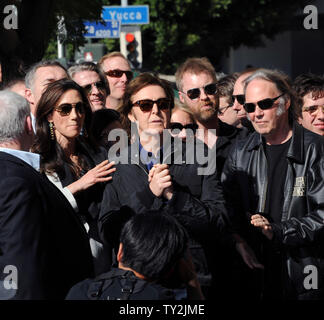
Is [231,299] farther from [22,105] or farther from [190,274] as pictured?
[22,105]

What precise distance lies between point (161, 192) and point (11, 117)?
0.90m

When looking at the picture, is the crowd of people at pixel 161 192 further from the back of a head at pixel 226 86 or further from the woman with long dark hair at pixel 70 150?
the back of a head at pixel 226 86

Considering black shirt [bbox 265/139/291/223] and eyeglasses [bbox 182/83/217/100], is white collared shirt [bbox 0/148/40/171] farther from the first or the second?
eyeglasses [bbox 182/83/217/100]

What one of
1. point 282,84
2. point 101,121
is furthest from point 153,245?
point 101,121

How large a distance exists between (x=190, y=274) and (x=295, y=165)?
1491mm

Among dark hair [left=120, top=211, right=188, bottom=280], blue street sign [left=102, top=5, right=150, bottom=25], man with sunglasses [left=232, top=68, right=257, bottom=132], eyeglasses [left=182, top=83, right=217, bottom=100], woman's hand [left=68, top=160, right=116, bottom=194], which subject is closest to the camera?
dark hair [left=120, top=211, right=188, bottom=280]

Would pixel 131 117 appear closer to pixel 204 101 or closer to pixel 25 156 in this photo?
pixel 25 156

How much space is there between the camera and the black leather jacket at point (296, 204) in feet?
13.0

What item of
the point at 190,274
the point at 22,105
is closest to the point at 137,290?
the point at 190,274

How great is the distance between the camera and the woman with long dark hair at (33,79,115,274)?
4.08m

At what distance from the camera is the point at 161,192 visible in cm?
358

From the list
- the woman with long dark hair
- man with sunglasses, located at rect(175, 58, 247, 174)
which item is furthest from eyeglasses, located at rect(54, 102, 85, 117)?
man with sunglasses, located at rect(175, 58, 247, 174)

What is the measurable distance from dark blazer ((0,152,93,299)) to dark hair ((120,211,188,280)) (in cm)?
44

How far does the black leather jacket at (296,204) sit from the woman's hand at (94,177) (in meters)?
0.82
